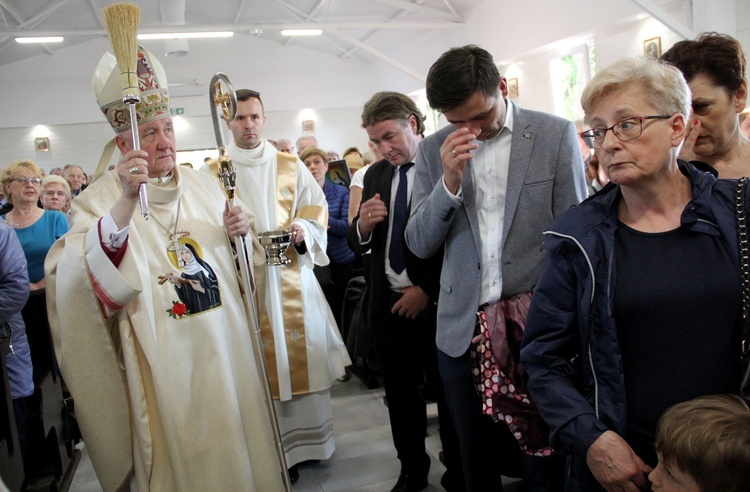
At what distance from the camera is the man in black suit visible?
2596 millimetres

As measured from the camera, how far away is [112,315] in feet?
7.04

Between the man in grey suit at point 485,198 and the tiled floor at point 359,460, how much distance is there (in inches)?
47.2

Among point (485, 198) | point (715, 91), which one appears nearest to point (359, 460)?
point (485, 198)

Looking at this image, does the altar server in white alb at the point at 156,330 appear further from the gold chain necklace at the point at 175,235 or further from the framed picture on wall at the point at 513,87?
the framed picture on wall at the point at 513,87

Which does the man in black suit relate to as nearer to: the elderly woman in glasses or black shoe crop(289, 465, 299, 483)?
black shoe crop(289, 465, 299, 483)

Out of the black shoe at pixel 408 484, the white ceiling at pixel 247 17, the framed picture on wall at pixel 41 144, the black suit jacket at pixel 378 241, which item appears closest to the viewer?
the black suit jacket at pixel 378 241

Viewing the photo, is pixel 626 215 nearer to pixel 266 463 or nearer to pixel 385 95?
pixel 385 95

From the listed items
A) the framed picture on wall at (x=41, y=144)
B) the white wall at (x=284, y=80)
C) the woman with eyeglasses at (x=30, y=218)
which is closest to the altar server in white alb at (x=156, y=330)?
the woman with eyeglasses at (x=30, y=218)

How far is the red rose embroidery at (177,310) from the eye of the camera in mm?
2191

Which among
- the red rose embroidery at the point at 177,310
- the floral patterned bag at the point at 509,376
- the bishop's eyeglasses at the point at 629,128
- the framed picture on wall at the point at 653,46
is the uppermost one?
the framed picture on wall at the point at 653,46

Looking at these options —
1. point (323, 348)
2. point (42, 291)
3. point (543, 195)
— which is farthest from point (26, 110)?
point (543, 195)

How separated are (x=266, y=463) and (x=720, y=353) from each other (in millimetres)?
1652

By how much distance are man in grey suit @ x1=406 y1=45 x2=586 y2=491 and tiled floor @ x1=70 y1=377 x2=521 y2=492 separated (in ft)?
3.94

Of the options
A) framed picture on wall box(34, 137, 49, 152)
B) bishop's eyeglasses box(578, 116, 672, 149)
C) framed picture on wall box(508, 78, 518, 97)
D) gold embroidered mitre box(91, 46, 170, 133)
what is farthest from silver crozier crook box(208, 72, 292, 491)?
framed picture on wall box(34, 137, 49, 152)
